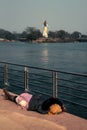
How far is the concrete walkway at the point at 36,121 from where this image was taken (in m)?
7.31

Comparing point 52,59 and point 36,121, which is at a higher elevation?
point 36,121

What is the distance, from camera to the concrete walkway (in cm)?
731

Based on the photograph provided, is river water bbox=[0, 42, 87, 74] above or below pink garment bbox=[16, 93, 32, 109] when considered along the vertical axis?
below

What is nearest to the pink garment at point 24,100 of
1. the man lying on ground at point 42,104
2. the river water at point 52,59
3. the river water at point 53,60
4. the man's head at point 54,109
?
the man lying on ground at point 42,104

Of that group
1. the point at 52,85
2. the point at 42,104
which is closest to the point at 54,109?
the point at 42,104

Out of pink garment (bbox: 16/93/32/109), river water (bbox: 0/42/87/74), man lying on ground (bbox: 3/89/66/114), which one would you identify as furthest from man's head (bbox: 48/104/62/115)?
river water (bbox: 0/42/87/74)

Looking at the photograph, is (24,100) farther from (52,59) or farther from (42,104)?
(52,59)

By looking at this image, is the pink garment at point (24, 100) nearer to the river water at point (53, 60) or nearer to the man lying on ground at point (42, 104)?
the man lying on ground at point (42, 104)

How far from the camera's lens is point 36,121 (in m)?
7.77

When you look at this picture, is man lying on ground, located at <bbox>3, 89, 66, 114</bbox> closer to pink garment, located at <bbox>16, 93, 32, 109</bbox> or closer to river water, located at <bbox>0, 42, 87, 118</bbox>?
pink garment, located at <bbox>16, 93, 32, 109</bbox>

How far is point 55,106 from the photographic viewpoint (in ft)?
27.7

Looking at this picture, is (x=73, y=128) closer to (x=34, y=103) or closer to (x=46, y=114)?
(x=46, y=114)

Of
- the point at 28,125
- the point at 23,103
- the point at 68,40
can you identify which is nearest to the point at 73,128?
the point at 28,125

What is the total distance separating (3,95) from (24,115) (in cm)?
260
